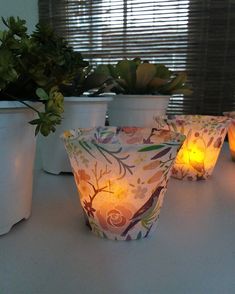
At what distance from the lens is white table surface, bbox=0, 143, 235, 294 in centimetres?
26

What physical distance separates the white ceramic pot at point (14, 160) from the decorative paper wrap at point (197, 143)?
0.89 ft

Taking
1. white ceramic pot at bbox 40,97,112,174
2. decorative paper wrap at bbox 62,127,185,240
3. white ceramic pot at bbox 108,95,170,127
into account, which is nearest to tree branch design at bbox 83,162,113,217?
decorative paper wrap at bbox 62,127,185,240

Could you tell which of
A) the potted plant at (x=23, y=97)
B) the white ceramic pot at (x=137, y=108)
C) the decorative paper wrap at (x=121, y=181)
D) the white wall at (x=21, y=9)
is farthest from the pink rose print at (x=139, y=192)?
the white wall at (x=21, y=9)

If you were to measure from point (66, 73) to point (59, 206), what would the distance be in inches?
7.6

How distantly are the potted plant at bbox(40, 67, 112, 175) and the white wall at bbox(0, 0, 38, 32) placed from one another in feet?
3.15

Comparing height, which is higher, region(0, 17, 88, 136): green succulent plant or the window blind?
the window blind

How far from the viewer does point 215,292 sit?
25cm

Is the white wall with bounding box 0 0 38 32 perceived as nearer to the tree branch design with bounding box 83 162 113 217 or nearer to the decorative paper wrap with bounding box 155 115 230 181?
the decorative paper wrap with bounding box 155 115 230 181

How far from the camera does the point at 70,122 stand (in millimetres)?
547

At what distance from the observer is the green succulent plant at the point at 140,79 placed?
593 mm

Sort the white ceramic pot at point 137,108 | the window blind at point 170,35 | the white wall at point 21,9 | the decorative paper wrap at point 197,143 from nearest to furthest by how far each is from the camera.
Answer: the decorative paper wrap at point 197,143, the white ceramic pot at point 137,108, the window blind at point 170,35, the white wall at point 21,9

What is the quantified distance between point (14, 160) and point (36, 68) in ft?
0.34

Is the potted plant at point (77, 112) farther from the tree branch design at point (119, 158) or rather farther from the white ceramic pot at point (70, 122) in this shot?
the tree branch design at point (119, 158)

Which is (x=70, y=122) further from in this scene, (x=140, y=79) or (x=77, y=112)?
(x=140, y=79)
